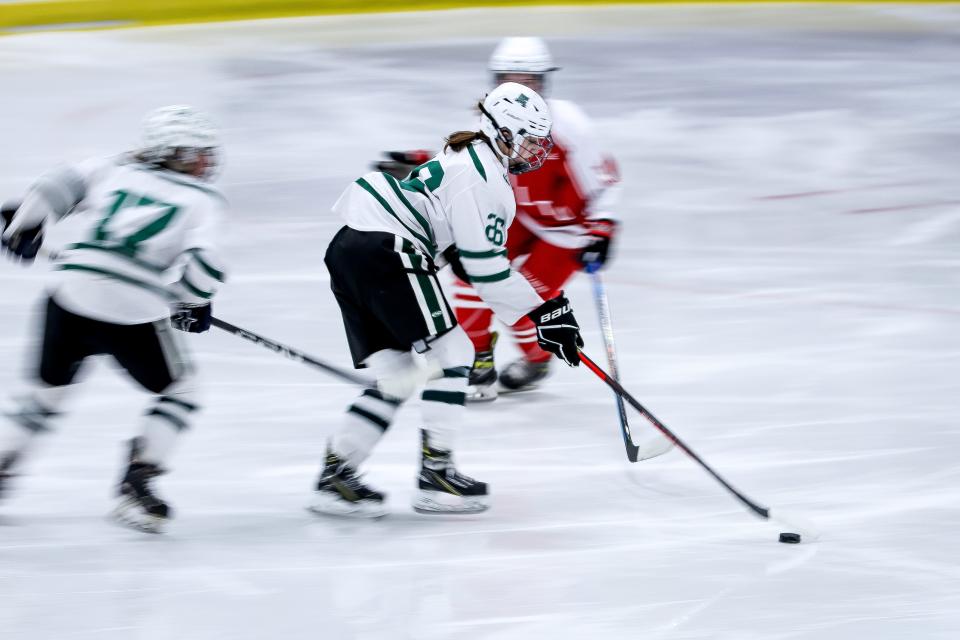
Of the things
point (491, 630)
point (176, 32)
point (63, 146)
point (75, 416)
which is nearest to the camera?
point (491, 630)

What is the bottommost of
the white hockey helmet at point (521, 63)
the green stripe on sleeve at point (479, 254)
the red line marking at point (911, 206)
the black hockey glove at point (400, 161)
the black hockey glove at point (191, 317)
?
the red line marking at point (911, 206)

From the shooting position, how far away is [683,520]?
326 cm

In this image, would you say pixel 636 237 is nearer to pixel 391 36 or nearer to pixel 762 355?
pixel 762 355

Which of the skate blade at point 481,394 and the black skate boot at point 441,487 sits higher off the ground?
the black skate boot at point 441,487

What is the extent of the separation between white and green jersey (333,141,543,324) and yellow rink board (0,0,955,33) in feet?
18.7

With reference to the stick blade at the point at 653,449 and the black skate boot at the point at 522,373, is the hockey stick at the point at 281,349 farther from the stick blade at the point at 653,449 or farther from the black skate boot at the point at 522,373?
the black skate boot at the point at 522,373

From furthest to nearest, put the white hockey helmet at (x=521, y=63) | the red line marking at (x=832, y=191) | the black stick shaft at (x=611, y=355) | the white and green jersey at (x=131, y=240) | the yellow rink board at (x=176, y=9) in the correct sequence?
1. the yellow rink board at (x=176, y=9)
2. the red line marking at (x=832, y=191)
3. the white hockey helmet at (x=521, y=63)
4. the black stick shaft at (x=611, y=355)
5. the white and green jersey at (x=131, y=240)

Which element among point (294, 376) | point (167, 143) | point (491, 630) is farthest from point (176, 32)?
point (491, 630)

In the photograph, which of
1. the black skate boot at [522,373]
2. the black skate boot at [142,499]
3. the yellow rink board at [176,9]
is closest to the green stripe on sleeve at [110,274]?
the black skate boot at [142,499]

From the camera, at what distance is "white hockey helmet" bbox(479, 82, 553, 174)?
10.5 feet

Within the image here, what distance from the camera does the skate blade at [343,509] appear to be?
325 cm

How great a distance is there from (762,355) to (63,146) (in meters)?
3.74

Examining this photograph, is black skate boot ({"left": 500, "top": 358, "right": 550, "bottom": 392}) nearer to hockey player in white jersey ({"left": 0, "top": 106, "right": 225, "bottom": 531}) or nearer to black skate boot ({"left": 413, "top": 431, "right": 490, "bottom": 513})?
black skate boot ({"left": 413, "top": 431, "right": 490, "bottom": 513})

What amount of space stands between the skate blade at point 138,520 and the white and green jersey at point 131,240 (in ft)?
1.38
